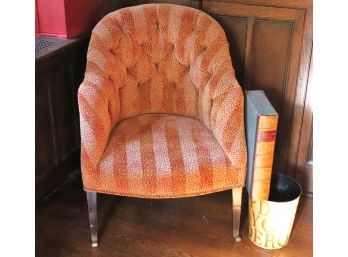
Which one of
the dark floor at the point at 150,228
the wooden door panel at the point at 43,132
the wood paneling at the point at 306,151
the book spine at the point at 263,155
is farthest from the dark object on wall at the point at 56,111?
the wood paneling at the point at 306,151

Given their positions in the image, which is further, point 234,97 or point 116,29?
point 116,29

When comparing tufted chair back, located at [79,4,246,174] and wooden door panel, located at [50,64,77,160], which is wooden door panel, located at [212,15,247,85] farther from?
wooden door panel, located at [50,64,77,160]

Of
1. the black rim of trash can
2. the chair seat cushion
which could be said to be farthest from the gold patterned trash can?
the chair seat cushion

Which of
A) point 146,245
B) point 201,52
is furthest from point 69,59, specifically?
point 146,245

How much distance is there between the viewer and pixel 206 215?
183 cm

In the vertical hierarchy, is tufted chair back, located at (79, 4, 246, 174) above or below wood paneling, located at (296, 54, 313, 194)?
above

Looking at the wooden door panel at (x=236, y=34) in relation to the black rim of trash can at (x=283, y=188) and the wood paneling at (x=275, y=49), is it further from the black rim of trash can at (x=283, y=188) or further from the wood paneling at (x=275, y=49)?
the black rim of trash can at (x=283, y=188)

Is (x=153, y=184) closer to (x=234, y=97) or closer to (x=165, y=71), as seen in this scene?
(x=234, y=97)

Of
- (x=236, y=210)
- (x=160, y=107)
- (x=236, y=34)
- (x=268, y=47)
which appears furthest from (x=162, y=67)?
(x=236, y=210)

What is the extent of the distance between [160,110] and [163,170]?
45 centimetres

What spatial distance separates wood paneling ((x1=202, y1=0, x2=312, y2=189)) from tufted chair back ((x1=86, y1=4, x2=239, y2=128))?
14 centimetres

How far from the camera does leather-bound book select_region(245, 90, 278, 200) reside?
1417 mm
